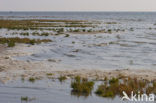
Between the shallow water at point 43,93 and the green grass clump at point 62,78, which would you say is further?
the green grass clump at point 62,78

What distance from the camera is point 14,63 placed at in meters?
20.7

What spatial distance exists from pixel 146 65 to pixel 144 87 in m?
6.92

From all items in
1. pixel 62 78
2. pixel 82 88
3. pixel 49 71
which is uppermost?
pixel 82 88

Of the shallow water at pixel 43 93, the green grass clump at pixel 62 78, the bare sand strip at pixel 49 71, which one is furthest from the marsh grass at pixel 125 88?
the green grass clump at pixel 62 78

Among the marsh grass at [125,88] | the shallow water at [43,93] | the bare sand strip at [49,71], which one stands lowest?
the bare sand strip at [49,71]

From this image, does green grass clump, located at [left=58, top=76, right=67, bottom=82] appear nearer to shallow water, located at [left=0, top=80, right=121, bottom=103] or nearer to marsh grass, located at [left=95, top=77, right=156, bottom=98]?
shallow water, located at [left=0, top=80, right=121, bottom=103]

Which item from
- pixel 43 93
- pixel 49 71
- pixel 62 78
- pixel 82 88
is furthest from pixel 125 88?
pixel 49 71

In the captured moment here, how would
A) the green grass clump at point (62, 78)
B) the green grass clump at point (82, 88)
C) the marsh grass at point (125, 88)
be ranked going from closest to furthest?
the marsh grass at point (125, 88) < the green grass clump at point (82, 88) < the green grass clump at point (62, 78)

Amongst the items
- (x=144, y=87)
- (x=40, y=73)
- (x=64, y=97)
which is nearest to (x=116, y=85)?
(x=144, y=87)

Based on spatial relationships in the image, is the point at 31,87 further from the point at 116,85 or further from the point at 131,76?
the point at 131,76

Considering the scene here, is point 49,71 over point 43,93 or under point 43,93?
under

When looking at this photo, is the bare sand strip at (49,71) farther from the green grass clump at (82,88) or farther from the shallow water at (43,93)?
the green grass clump at (82,88)

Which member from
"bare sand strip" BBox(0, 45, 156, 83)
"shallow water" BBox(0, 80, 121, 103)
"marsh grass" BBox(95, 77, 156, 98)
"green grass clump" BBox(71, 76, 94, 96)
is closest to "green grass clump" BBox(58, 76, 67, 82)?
"shallow water" BBox(0, 80, 121, 103)

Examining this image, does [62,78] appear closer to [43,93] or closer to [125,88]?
[43,93]
